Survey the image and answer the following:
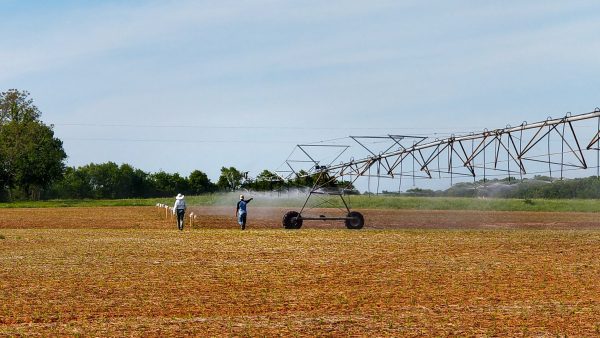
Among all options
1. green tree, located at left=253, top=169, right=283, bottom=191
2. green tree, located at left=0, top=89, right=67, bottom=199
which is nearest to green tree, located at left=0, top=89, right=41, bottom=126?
green tree, located at left=0, top=89, right=67, bottom=199

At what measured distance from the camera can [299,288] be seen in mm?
21766

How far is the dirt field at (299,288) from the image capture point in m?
16.3

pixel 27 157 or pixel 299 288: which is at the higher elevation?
pixel 27 157

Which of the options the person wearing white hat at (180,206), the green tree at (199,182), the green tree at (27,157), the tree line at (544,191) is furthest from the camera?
the green tree at (199,182)

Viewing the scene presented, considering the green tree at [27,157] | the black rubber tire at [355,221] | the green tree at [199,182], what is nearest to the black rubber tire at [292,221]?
the black rubber tire at [355,221]

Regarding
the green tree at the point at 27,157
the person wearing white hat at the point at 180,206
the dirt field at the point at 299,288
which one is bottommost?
the dirt field at the point at 299,288

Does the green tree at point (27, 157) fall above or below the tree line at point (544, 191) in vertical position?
above

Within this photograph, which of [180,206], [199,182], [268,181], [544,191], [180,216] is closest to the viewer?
[180,206]

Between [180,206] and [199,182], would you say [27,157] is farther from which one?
[180,206]

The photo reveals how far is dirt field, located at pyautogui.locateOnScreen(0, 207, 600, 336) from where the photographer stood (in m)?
16.3

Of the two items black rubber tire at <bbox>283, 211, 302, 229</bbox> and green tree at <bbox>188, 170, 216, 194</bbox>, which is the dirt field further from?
green tree at <bbox>188, 170, 216, 194</bbox>

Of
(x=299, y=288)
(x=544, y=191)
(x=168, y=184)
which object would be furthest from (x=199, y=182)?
(x=299, y=288)

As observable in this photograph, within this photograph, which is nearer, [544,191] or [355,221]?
[355,221]

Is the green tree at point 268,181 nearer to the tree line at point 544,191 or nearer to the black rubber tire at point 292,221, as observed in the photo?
the black rubber tire at point 292,221
